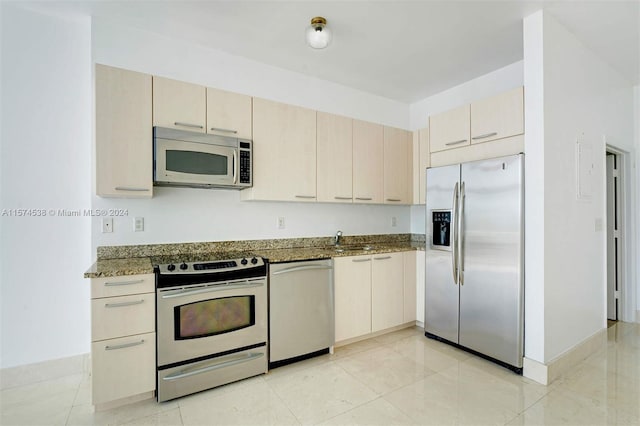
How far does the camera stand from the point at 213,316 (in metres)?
2.29

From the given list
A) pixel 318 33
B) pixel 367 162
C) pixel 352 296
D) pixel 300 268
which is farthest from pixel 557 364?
pixel 318 33

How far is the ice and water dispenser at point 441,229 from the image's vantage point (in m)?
2.99

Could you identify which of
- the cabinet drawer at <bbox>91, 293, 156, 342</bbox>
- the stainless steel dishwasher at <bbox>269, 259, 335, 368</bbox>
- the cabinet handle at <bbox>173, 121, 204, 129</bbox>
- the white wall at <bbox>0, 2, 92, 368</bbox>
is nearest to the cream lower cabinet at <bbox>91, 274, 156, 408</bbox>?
the cabinet drawer at <bbox>91, 293, 156, 342</bbox>

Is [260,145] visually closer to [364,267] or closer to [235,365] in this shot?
[364,267]

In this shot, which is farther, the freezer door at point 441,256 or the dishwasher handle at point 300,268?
the freezer door at point 441,256

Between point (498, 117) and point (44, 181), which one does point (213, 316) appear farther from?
point (498, 117)

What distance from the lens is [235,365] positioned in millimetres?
2330

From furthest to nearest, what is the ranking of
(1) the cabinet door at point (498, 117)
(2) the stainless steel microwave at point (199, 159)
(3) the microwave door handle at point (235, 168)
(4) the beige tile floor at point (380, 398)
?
(3) the microwave door handle at point (235, 168), (1) the cabinet door at point (498, 117), (2) the stainless steel microwave at point (199, 159), (4) the beige tile floor at point (380, 398)

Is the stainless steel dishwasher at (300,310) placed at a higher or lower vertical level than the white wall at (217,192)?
lower

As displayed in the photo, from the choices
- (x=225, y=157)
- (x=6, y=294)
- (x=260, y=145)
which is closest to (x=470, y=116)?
(x=260, y=145)

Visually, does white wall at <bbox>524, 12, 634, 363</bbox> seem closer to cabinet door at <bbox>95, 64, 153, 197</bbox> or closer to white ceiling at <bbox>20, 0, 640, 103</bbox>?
white ceiling at <bbox>20, 0, 640, 103</bbox>

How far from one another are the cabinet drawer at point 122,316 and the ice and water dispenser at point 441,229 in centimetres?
246

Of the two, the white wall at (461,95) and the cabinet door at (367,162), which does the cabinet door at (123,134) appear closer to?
the cabinet door at (367,162)

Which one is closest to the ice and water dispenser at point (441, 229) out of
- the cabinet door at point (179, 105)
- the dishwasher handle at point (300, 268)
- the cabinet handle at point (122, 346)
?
the dishwasher handle at point (300, 268)
